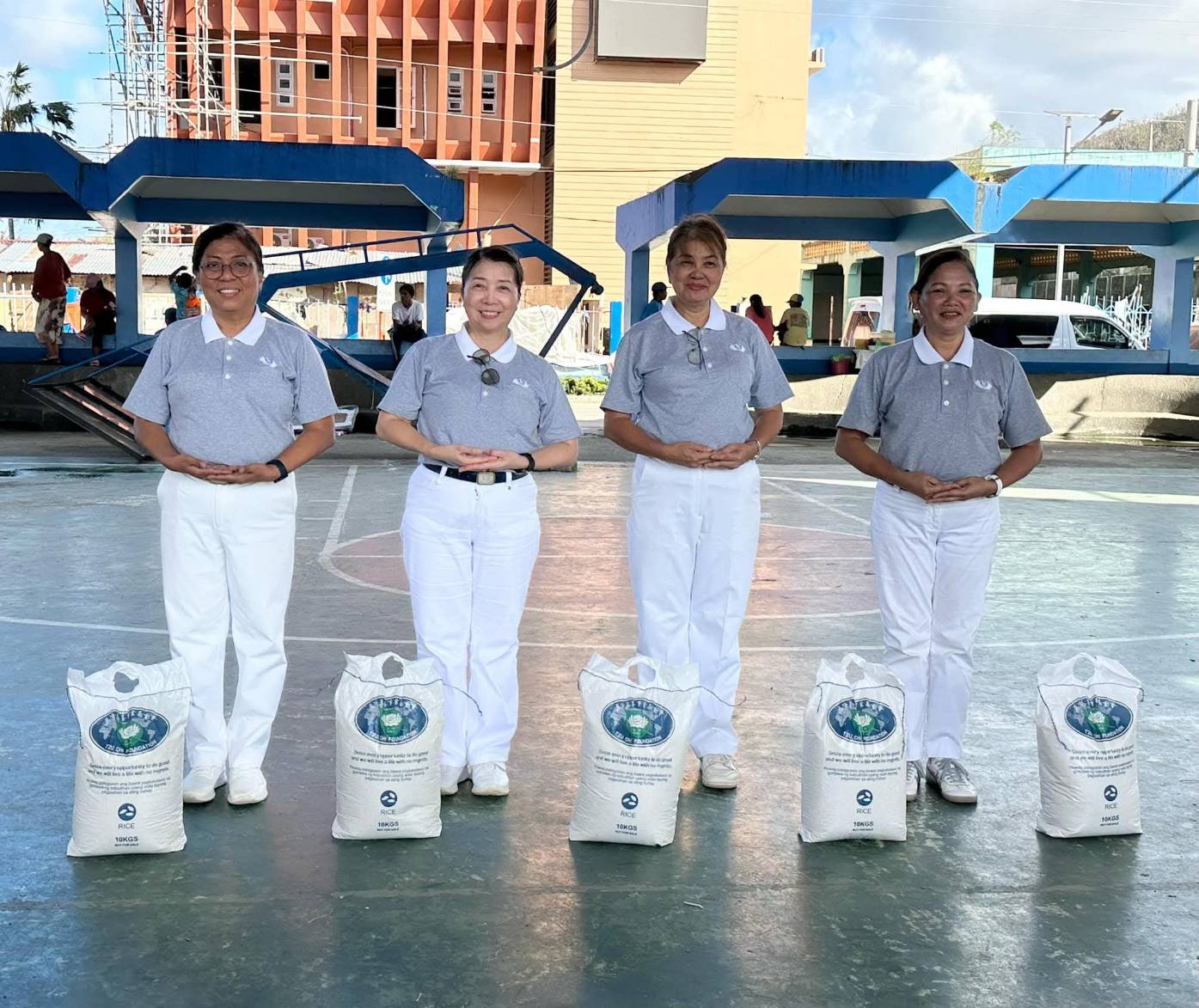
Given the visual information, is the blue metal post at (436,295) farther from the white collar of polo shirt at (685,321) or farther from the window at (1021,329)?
the white collar of polo shirt at (685,321)

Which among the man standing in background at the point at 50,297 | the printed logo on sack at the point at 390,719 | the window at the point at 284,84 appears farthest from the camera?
the window at the point at 284,84

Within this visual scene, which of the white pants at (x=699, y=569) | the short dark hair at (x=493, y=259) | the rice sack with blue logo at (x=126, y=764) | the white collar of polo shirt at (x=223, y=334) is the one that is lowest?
the rice sack with blue logo at (x=126, y=764)

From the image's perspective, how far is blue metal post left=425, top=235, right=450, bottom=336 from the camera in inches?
787

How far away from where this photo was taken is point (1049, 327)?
882 inches

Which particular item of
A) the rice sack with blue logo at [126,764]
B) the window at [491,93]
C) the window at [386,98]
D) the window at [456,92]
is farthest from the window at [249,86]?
the rice sack with blue logo at [126,764]

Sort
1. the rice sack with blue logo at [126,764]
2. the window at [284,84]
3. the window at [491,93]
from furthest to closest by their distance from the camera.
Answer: the window at [491,93]
the window at [284,84]
the rice sack with blue logo at [126,764]

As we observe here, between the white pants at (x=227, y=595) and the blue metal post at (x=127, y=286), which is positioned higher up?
the blue metal post at (x=127, y=286)

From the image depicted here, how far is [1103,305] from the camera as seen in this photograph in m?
38.4

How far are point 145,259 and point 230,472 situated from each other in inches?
1296

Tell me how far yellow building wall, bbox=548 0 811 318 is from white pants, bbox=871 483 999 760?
101 feet

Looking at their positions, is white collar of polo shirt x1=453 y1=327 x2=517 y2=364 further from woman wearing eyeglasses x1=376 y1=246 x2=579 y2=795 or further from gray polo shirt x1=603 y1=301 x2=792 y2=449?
gray polo shirt x1=603 y1=301 x2=792 y2=449

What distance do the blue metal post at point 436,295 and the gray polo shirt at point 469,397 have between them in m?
15.9

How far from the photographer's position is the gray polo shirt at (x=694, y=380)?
14.1 feet

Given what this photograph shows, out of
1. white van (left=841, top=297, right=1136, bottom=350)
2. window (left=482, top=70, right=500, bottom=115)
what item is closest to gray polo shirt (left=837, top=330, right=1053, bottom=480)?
white van (left=841, top=297, right=1136, bottom=350)
